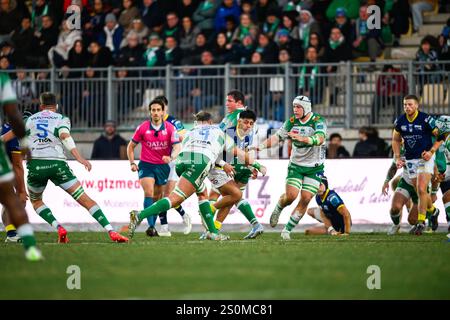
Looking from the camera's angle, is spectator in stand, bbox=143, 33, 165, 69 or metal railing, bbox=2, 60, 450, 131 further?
spectator in stand, bbox=143, 33, 165, 69

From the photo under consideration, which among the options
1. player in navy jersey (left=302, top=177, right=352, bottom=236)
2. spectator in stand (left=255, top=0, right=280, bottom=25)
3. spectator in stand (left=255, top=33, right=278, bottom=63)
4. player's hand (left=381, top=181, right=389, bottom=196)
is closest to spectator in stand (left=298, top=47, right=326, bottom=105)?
spectator in stand (left=255, top=33, right=278, bottom=63)

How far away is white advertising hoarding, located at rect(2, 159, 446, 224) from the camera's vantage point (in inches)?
937

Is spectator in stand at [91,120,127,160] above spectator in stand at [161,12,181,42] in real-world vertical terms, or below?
below

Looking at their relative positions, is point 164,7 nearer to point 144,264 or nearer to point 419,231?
point 419,231

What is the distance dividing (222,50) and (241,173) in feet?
29.2

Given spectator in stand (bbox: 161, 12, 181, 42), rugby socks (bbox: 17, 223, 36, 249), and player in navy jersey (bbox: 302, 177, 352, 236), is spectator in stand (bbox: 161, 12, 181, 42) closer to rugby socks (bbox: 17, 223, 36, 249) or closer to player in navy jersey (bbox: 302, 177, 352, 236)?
player in navy jersey (bbox: 302, 177, 352, 236)

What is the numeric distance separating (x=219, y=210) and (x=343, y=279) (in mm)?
8191

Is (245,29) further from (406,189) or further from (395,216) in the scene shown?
(395,216)

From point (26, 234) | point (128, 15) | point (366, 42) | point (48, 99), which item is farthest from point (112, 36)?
point (26, 234)

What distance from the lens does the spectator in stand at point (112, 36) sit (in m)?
30.3

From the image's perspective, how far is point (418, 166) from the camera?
21.1 m

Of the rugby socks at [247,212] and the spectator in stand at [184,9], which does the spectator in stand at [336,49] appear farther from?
the rugby socks at [247,212]

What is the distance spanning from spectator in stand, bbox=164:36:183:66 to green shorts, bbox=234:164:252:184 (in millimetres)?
9119

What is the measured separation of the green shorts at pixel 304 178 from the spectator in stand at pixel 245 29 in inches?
376
